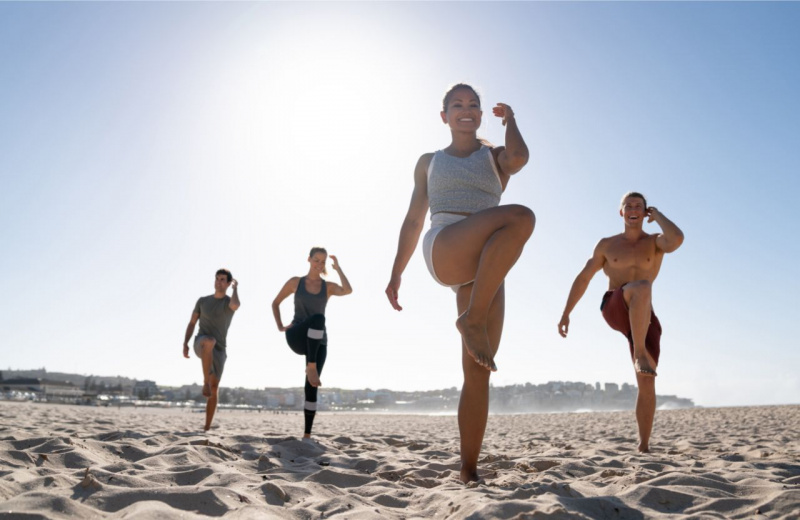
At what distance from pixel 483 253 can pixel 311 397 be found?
346 centimetres

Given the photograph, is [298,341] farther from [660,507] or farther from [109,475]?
[660,507]

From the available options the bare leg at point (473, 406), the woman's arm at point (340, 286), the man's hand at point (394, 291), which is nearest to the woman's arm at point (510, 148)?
the bare leg at point (473, 406)

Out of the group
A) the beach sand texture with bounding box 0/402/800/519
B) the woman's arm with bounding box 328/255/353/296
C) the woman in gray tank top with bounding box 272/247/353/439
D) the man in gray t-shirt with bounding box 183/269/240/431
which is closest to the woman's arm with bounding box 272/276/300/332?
the woman in gray tank top with bounding box 272/247/353/439

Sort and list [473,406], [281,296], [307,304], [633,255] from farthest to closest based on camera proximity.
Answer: [281,296]
[307,304]
[633,255]
[473,406]

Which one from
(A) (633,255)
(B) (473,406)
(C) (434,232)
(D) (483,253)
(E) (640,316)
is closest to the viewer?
(D) (483,253)

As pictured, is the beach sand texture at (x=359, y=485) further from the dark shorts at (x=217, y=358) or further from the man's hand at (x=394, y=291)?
the dark shorts at (x=217, y=358)

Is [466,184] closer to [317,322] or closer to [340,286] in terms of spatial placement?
[317,322]

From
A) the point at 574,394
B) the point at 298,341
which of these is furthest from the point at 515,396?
the point at 298,341

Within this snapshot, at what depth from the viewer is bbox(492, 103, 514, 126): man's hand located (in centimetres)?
278

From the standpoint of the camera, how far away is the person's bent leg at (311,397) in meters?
5.11

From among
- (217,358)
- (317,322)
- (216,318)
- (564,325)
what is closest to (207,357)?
(217,358)

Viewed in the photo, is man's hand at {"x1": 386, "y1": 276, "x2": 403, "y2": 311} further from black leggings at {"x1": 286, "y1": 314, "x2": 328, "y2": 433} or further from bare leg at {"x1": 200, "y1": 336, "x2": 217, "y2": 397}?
bare leg at {"x1": 200, "y1": 336, "x2": 217, "y2": 397}

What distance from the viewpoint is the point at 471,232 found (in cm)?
248

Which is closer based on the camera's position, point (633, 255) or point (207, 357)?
point (633, 255)
